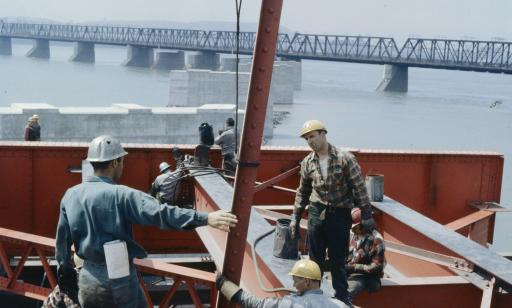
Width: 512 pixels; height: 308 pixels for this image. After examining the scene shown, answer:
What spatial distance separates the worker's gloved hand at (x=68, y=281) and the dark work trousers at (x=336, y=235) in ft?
7.74

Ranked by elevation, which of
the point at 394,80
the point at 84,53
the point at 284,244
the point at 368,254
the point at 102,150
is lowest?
the point at 368,254

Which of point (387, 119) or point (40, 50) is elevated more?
point (40, 50)

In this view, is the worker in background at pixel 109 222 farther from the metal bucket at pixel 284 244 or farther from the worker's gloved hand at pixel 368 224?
the worker's gloved hand at pixel 368 224

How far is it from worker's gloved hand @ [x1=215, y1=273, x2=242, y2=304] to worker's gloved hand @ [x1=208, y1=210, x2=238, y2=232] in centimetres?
61

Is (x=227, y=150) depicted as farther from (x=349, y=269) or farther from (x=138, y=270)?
(x=349, y=269)

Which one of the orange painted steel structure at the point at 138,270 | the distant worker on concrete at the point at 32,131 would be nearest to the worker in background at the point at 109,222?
the orange painted steel structure at the point at 138,270

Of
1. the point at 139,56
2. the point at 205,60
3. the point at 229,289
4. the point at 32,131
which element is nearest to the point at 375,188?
the point at 229,289

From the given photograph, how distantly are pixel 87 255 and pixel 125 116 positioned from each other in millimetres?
17457

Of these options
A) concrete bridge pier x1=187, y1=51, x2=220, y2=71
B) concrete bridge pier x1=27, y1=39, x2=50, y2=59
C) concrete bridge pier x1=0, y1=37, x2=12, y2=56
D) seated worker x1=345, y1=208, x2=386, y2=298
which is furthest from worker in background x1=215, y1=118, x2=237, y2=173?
concrete bridge pier x1=0, y1=37, x2=12, y2=56

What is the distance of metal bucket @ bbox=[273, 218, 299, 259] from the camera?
19.7 feet

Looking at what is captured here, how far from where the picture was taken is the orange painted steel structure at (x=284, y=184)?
10.0m

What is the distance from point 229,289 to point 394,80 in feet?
305

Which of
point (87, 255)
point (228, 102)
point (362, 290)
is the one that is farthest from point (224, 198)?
point (228, 102)

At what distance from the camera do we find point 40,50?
171000 millimetres
